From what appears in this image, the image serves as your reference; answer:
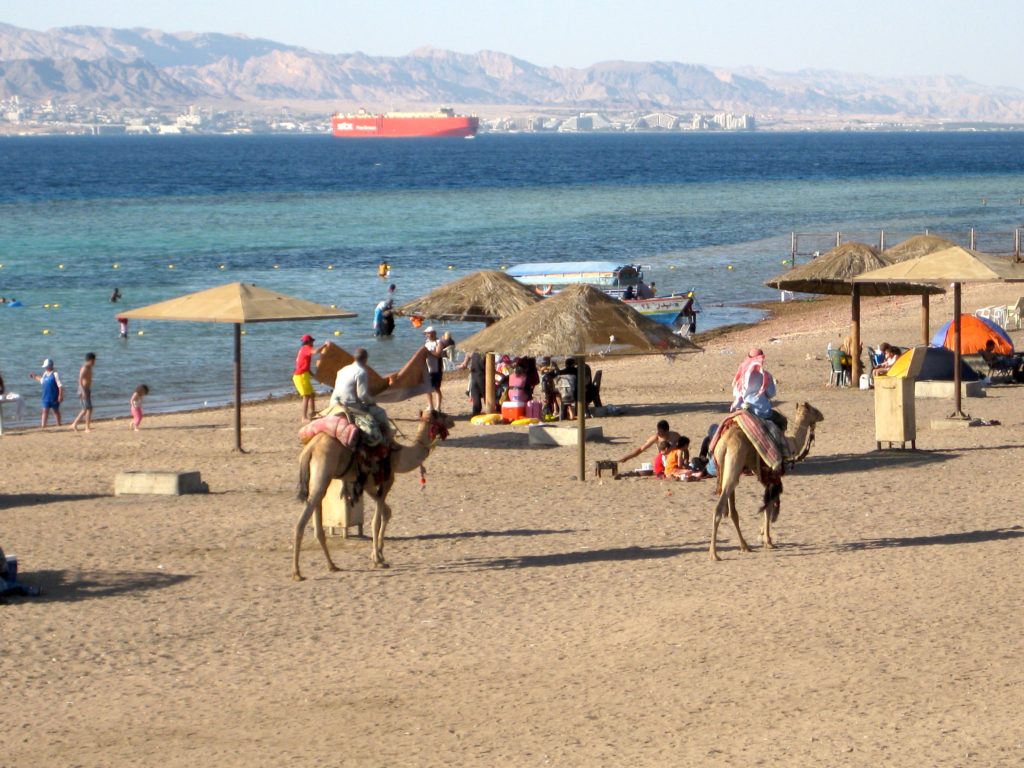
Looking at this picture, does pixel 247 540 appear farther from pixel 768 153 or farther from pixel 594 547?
pixel 768 153

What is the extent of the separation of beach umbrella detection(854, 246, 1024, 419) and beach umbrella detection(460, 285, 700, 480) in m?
4.15

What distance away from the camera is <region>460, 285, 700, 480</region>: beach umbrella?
17094 millimetres

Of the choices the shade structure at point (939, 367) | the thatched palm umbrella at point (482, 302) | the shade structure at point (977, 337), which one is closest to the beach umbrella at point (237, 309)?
the thatched palm umbrella at point (482, 302)

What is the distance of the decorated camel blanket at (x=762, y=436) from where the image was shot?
42.2 ft

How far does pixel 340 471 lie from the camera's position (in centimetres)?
1253

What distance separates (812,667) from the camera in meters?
10.2

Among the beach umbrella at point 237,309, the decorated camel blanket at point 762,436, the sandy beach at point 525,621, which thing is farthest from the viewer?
the beach umbrella at point 237,309

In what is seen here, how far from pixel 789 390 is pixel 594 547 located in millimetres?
11190

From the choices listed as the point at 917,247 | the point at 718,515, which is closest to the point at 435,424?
the point at 718,515

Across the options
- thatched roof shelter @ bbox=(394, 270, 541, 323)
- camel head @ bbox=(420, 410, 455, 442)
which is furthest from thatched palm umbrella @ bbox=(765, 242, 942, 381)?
camel head @ bbox=(420, 410, 455, 442)

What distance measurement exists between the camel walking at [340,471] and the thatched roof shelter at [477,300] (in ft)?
29.7

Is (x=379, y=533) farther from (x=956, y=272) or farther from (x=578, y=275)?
(x=578, y=275)

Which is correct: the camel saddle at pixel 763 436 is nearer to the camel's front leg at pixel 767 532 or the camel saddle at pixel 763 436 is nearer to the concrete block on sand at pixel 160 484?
the camel's front leg at pixel 767 532

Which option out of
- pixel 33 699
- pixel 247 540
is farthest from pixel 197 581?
pixel 33 699
